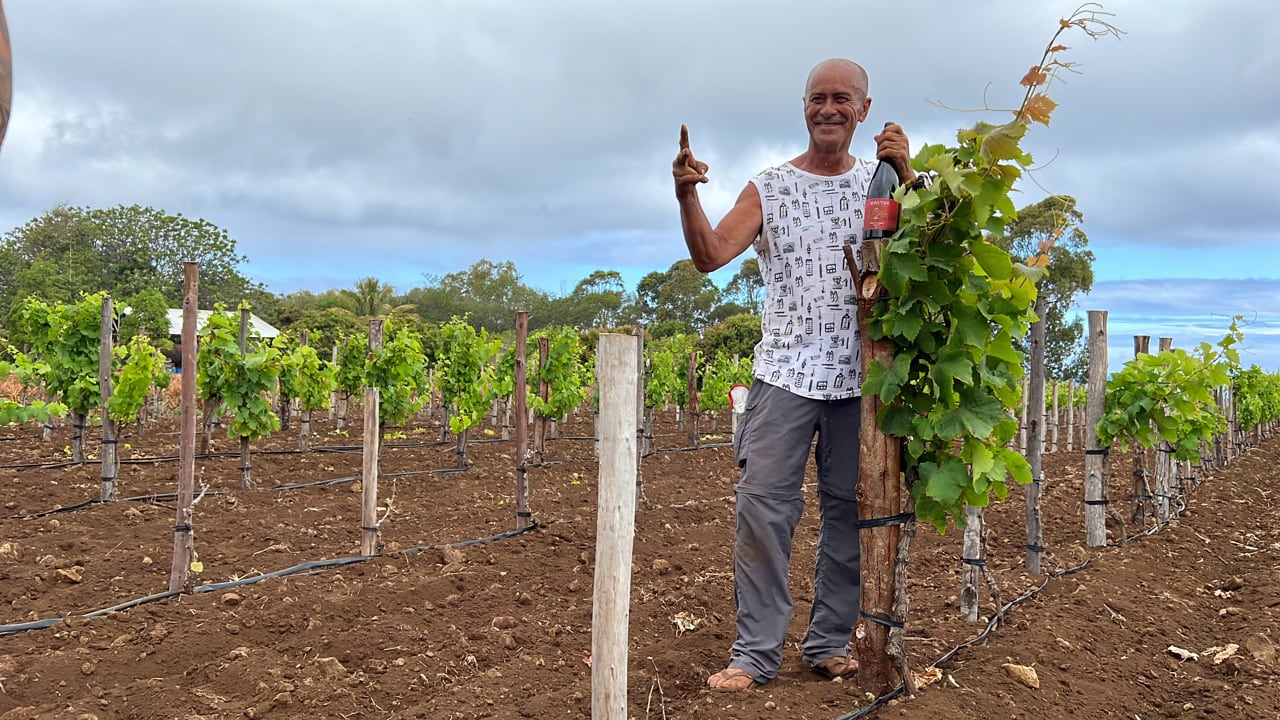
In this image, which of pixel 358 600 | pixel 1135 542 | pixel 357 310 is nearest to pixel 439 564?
pixel 358 600

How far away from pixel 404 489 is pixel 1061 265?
26711mm

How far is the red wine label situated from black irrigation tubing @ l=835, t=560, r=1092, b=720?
5.32 ft

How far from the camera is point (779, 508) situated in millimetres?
3375

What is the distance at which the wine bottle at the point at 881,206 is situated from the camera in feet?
10.6

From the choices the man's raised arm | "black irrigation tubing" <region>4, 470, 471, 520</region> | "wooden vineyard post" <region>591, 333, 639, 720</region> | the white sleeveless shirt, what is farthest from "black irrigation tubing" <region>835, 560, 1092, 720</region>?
"black irrigation tubing" <region>4, 470, 471, 520</region>

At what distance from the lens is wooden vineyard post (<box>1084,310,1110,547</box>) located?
6594 mm

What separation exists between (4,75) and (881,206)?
8.52ft

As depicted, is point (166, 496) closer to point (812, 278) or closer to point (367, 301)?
point (812, 278)

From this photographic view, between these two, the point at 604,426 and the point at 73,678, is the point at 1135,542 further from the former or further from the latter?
the point at 73,678

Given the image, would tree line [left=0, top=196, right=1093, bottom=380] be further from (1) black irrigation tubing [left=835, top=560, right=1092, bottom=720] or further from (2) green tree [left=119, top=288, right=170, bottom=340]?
(1) black irrigation tubing [left=835, top=560, right=1092, bottom=720]

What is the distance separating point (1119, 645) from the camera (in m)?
4.32

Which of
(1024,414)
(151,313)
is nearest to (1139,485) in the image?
(1024,414)

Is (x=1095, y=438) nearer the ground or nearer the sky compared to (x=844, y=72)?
nearer the ground

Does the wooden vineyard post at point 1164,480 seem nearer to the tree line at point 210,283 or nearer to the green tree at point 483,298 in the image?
the tree line at point 210,283
